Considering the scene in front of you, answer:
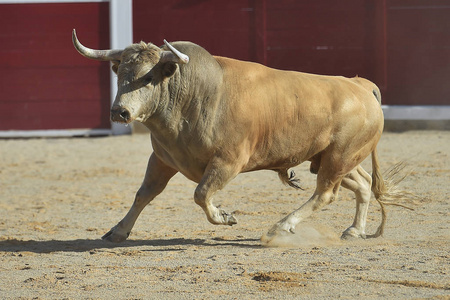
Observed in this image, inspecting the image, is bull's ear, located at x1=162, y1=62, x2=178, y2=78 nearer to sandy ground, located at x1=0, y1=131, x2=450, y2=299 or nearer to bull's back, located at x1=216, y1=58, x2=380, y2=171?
bull's back, located at x1=216, y1=58, x2=380, y2=171

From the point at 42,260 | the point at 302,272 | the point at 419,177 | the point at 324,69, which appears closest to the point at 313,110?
the point at 302,272

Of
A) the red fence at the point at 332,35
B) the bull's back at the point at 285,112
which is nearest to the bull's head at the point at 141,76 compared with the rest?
the bull's back at the point at 285,112

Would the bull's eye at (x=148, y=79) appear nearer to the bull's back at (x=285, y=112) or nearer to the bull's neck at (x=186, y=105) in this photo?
the bull's neck at (x=186, y=105)

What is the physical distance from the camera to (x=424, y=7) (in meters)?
11.8

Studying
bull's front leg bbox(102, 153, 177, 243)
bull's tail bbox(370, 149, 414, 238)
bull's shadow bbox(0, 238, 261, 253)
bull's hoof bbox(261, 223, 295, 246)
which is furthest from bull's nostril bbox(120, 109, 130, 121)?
bull's tail bbox(370, 149, 414, 238)

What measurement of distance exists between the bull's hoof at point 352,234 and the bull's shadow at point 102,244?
567mm

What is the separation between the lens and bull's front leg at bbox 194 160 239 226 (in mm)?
5250

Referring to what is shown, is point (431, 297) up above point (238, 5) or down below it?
below

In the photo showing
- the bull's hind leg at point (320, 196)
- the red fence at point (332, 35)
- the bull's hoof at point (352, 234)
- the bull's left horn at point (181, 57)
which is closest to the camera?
the bull's left horn at point (181, 57)

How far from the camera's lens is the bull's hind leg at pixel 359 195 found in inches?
227

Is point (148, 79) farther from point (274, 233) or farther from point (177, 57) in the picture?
point (274, 233)

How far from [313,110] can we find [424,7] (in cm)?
677

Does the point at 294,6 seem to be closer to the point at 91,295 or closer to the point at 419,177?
the point at 419,177

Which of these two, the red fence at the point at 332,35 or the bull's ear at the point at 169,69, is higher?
the bull's ear at the point at 169,69
